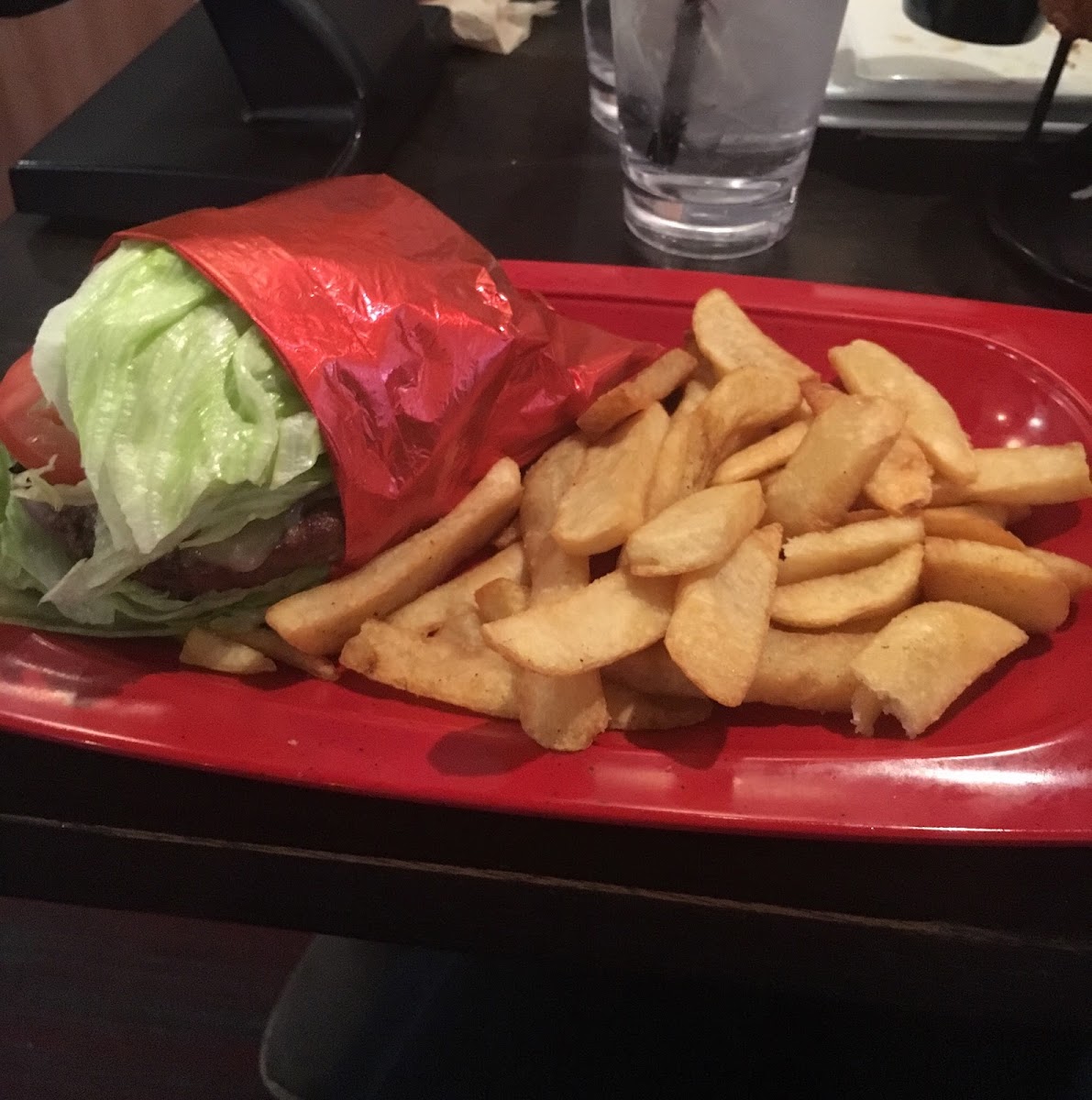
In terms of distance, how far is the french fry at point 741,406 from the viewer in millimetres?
933

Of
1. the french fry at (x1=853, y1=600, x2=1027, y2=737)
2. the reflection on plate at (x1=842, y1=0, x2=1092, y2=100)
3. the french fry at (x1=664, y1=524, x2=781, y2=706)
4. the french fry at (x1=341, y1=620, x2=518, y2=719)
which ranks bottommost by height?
the french fry at (x1=341, y1=620, x2=518, y2=719)

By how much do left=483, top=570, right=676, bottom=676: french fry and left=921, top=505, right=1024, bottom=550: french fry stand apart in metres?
0.27

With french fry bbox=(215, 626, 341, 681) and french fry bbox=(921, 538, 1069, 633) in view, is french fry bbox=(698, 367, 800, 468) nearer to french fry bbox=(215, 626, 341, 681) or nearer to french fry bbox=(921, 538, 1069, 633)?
french fry bbox=(921, 538, 1069, 633)

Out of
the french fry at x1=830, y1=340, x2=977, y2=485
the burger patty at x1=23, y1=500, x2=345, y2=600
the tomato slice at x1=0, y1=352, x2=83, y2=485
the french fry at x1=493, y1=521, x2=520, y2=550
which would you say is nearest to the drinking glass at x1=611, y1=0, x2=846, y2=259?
the french fry at x1=830, y1=340, x2=977, y2=485

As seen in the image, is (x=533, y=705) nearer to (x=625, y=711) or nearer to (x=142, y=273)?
(x=625, y=711)

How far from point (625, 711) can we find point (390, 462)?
322mm

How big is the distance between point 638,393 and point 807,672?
13.7 inches

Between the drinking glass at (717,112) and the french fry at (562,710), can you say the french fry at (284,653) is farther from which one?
the drinking glass at (717,112)

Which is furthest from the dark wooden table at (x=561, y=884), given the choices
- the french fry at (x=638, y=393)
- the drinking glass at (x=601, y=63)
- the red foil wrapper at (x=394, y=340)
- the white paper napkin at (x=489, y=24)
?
the white paper napkin at (x=489, y=24)

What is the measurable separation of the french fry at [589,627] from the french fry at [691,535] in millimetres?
23

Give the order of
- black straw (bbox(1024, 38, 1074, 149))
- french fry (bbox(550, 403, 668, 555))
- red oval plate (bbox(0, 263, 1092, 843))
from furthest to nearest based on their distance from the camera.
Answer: black straw (bbox(1024, 38, 1074, 149)), french fry (bbox(550, 403, 668, 555)), red oval plate (bbox(0, 263, 1092, 843))

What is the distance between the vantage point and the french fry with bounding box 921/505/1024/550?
0.91 metres

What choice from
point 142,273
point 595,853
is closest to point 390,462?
point 142,273

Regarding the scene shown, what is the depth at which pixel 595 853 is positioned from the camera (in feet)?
2.69
